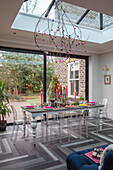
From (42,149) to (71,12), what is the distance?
149 inches

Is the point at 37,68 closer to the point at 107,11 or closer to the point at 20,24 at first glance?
the point at 20,24

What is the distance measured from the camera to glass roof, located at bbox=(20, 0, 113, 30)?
3975mm

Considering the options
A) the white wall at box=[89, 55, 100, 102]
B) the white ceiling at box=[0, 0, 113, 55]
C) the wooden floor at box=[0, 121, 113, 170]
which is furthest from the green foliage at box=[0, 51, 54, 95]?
the white wall at box=[89, 55, 100, 102]

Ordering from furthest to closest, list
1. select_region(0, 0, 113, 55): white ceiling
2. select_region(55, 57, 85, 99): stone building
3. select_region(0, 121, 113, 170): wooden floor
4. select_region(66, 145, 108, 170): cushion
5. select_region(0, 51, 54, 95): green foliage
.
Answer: select_region(55, 57, 85, 99): stone building
select_region(0, 51, 54, 95): green foliage
select_region(0, 0, 113, 55): white ceiling
select_region(0, 121, 113, 170): wooden floor
select_region(66, 145, 108, 170): cushion

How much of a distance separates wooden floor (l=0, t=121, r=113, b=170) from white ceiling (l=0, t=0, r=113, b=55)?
2697mm

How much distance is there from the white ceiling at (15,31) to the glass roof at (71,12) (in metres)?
0.59

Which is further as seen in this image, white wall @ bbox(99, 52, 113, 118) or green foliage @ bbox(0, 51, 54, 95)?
white wall @ bbox(99, 52, 113, 118)

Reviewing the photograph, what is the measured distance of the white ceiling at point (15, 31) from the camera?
9.09ft

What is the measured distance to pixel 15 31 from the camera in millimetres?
4168

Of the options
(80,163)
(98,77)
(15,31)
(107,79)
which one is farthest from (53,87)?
(80,163)

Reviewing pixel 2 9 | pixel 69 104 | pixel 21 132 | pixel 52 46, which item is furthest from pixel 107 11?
pixel 21 132

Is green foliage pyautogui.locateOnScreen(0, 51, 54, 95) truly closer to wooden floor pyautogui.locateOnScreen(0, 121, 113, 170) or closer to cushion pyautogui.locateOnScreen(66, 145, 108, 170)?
wooden floor pyautogui.locateOnScreen(0, 121, 113, 170)

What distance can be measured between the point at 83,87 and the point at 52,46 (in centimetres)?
223

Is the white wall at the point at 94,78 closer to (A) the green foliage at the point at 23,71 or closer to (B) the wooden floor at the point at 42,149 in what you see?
(A) the green foliage at the point at 23,71
